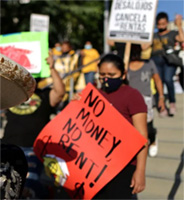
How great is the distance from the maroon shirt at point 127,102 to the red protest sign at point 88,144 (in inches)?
2.1

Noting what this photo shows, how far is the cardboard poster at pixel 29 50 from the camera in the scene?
3.19m

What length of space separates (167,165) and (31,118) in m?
2.22

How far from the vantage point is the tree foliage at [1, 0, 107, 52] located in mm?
17656

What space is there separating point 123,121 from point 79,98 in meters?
0.48

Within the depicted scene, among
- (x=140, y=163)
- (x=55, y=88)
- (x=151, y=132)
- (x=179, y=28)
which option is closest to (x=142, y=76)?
(x=151, y=132)

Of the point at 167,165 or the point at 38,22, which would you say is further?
the point at 38,22

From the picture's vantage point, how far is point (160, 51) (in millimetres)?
5781

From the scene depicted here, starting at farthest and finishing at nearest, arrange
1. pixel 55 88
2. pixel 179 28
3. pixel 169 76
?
1. pixel 169 76
2. pixel 179 28
3. pixel 55 88

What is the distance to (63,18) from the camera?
1992 cm

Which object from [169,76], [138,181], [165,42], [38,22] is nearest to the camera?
[138,181]

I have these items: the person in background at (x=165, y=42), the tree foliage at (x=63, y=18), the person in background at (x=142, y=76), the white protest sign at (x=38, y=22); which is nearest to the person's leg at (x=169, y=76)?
the person in background at (x=165, y=42)

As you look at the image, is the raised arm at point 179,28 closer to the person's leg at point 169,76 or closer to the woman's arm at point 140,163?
the person's leg at point 169,76

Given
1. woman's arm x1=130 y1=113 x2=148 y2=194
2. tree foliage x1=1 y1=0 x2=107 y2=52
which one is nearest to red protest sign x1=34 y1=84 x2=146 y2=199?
woman's arm x1=130 y1=113 x2=148 y2=194

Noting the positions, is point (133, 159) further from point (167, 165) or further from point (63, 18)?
point (63, 18)
